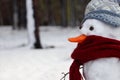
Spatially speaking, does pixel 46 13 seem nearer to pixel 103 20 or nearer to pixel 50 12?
pixel 50 12

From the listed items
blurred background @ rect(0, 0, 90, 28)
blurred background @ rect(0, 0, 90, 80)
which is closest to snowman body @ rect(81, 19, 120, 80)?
blurred background @ rect(0, 0, 90, 80)

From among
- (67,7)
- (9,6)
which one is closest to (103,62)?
(67,7)

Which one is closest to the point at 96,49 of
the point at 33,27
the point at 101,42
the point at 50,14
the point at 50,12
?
the point at 101,42

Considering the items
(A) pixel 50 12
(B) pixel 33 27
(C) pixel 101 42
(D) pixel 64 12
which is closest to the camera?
(C) pixel 101 42

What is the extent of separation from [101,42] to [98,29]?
141 mm

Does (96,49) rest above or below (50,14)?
above

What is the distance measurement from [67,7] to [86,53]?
27.9m

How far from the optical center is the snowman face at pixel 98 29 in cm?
404

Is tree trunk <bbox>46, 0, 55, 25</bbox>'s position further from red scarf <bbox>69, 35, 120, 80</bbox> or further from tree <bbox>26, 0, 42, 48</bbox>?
red scarf <bbox>69, 35, 120, 80</bbox>

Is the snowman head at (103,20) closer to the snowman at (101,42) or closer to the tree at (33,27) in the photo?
the snowman at (101,42)

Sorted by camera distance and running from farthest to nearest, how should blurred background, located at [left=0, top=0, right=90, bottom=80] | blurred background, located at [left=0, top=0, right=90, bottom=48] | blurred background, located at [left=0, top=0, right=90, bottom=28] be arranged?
blurred background, located at [left=0, top=0, right=90, bottom=28]
blurred background, located at [left=0, top=0, right=90, bottom=48]
blurred background, located at [left=0, top=0, right=90, bottom=80]

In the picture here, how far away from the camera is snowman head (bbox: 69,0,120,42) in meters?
4.02

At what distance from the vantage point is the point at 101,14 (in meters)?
4.07

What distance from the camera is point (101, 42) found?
399cm
